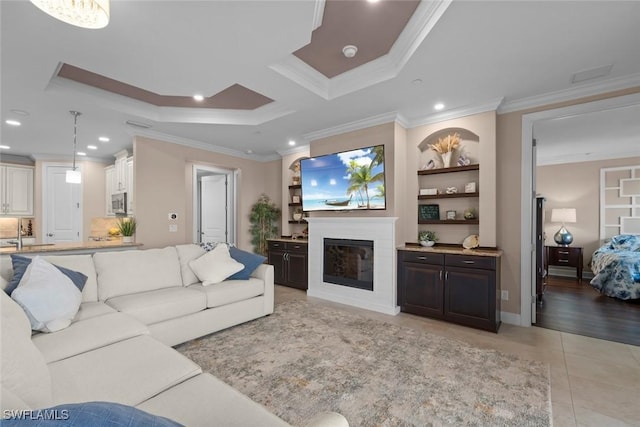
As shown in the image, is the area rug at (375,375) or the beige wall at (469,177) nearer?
the area rug at (375,375)

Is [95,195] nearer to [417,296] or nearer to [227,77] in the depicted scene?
[227,77]

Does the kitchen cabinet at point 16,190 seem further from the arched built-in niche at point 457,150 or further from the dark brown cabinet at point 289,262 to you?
the arched built-in niche at point 457,150

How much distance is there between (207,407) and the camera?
3.81 ft

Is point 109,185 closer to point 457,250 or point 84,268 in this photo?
point 84,268

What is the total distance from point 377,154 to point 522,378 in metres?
2.72

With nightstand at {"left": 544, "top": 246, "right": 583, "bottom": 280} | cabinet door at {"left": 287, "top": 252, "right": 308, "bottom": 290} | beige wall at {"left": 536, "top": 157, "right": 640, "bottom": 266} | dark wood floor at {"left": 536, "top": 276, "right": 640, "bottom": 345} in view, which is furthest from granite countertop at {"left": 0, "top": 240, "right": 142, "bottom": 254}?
beige wall at {"left": 536, "top": 157, "right": 640, "bottom": 266}

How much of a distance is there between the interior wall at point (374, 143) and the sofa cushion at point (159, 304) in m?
2.33

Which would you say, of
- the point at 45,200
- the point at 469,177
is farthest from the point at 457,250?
the point at 45,200

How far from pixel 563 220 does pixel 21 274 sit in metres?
8.27

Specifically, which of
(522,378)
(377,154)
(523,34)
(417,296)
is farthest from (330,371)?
(523,34)

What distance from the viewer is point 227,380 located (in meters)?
2.15

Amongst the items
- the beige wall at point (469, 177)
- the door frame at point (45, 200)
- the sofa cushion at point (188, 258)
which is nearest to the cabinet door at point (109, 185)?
the door frame at point (45, 200)

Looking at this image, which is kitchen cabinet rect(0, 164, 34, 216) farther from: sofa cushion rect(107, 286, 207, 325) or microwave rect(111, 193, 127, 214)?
sofa cushion rect(107, 286, 207, 325)

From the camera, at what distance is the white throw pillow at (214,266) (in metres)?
3.23
